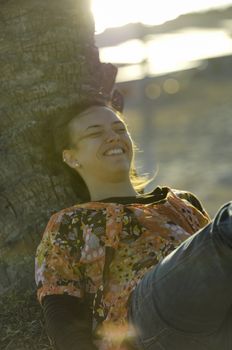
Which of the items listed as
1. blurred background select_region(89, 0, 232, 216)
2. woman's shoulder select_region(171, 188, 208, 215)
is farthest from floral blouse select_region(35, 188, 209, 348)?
blurred background select_region(89, 0, 232, 216)

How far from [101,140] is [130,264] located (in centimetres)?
65

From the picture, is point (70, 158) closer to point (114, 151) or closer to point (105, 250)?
point (114, 151)

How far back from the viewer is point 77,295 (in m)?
3.09

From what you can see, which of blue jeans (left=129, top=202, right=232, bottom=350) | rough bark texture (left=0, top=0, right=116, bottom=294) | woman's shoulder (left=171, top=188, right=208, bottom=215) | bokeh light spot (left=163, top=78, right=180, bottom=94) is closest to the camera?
blue jeans (left=129, top=202, right=232, bottom=350)

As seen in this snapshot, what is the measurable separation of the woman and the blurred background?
6.67m

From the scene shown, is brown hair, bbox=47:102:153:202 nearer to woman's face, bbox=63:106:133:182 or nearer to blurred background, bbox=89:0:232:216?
woman's face, bbox=63:106:133:182

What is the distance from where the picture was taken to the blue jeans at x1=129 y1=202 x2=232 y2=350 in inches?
99.3

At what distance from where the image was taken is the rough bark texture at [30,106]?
3753 mm

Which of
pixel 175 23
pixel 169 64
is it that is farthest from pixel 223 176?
pixel 169 64

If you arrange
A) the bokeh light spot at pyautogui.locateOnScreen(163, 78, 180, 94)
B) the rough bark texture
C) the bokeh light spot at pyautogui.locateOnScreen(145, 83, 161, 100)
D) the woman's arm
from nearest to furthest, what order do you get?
the woman's arm → the rough bark texture → the bokeh light spot at pyautogui.locateOnScreen(145, 83, 161, 100) → the bokeh light spot at pyautogui.locateOnScreen(163, 78, 180, 94)

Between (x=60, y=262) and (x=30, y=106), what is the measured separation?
1046 mm

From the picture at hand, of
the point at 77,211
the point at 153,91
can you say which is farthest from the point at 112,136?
the point at 153,91

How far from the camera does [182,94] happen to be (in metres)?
22.0

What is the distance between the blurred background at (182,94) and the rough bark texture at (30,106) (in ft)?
20.7
